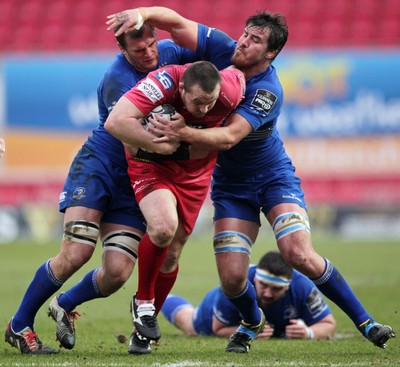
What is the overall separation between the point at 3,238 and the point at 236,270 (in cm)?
1242

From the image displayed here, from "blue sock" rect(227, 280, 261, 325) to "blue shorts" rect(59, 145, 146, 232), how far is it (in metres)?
0.88

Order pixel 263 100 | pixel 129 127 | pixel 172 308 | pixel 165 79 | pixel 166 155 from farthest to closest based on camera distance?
pixel 172 308 → pixel 263 100 → pixel 166 155 → pixel 165 79 → pixel 129 127

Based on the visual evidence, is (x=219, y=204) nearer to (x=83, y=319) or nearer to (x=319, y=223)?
(x=83, y=319)

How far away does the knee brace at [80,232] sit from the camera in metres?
6.71

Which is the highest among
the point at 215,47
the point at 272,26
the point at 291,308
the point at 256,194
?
the point at 272,26

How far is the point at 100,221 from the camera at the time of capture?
275 inches

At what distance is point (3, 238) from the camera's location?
1878 cm

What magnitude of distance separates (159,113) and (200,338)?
2649 millimetres

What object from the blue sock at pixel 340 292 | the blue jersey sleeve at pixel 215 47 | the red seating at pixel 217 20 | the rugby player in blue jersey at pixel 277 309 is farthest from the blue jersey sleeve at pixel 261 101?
the red seating at pixel 217 20

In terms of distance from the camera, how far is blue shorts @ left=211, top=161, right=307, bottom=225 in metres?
7.24

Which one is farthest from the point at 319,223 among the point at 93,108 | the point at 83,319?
the point at 83,319

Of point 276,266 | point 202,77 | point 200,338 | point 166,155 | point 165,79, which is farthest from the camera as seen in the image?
point 200,338

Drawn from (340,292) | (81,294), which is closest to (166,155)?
(81,294)

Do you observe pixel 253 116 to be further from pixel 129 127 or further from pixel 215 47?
pixel 129 127
